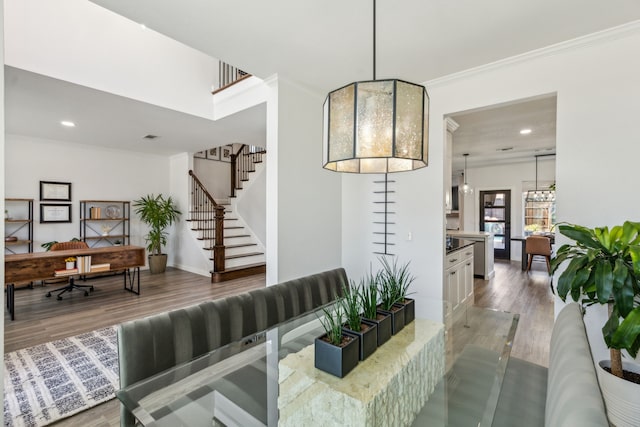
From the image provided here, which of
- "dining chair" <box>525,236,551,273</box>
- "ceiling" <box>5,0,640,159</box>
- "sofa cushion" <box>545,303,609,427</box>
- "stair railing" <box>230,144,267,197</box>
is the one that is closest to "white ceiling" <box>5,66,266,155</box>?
"ceiling" <box>5,0,640,159</box>

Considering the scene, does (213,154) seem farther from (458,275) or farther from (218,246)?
(458,275)

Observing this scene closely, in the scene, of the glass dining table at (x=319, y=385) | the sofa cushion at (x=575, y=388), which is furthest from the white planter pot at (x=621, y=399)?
the sofa cushion at (x=575, y=388)

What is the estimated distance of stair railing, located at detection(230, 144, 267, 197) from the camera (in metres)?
7.81

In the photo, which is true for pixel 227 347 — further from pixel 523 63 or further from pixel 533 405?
pixel 523 63

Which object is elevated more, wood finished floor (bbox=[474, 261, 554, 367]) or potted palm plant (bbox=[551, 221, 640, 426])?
potted palm plant (bbox=[551, 221, 640, 426])

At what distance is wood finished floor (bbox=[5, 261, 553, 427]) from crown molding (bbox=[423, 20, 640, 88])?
2702 mm

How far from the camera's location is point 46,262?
380 cm

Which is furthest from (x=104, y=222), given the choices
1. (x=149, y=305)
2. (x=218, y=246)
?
(x=149, y=305)

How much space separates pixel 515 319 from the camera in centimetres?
205

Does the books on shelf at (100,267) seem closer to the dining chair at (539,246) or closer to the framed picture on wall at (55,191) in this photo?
the framed picture on wall at (55,191)

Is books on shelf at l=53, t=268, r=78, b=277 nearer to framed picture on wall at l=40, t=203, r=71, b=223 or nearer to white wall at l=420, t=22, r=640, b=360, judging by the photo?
framed picture on wall at l=40, t=203, r=71, b=223

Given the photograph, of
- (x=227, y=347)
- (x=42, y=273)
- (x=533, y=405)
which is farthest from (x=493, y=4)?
(x=42, y=273)

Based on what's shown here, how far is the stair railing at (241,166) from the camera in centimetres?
781

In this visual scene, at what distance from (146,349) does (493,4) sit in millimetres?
2833
